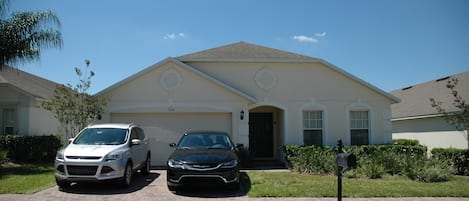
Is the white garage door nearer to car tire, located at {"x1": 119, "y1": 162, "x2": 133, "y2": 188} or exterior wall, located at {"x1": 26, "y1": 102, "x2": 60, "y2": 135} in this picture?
car tire, located at {"x1": 119, "y1": 162, "x2": 133, "y2": 188}

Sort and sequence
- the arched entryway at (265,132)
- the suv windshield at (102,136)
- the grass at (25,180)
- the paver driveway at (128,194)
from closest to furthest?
the paver driveway at (128,194) < the grass at (25,180) < the suv windshield at (102,136) < the arched entryway at (265,132)

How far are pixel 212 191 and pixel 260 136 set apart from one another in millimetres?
7664

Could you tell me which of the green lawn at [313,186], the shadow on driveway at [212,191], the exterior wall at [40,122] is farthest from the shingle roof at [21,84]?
the shadow on driveway at [212,191]

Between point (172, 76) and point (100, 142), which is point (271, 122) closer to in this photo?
point (172, 76)

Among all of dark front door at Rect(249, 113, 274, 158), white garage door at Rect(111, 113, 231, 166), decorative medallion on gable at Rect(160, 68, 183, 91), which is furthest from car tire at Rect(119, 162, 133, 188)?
dark front door at Rect(249, 113, 274, 158)

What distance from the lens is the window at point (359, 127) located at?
51.4 ft

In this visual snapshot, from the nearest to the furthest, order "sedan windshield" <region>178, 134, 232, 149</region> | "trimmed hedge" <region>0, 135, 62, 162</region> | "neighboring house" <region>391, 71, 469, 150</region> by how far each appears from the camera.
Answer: "sedan windshield" <region>178, 134, 232, 149</region> → "trimmed hedge" <region>0, 135, 62, 162</region> → "neighboring house" <region>391, 71, 469, 150</region>

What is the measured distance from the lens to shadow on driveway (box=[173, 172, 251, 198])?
330 inches

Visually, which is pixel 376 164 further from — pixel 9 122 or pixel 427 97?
pixel 9 122

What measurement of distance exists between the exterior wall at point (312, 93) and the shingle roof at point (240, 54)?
0.28 metres

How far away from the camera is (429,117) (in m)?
19.2

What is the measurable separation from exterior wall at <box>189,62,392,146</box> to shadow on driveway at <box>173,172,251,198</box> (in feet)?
20.6

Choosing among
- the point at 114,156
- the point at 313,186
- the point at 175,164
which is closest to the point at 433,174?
the point at 313,186

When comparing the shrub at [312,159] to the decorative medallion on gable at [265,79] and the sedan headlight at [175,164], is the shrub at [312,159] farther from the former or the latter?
the sedan headlight at [175,164]
